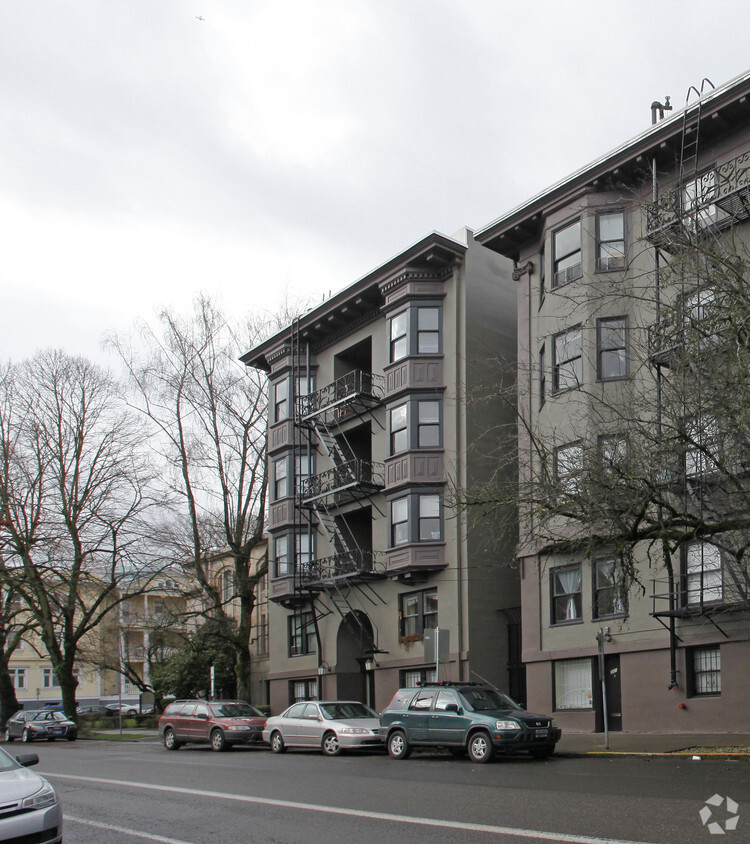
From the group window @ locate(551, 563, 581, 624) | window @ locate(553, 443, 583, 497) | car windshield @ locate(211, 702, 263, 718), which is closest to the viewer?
window @ locate(553, 443, 583, 497)

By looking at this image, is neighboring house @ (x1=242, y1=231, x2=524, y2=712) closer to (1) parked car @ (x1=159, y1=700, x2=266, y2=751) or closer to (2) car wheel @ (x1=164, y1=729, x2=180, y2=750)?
(1) parked car @ (x1=159, y1=700, x2=266, y2=751)

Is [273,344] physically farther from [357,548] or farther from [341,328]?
[357,548]

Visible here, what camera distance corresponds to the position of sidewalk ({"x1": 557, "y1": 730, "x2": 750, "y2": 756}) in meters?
18.3

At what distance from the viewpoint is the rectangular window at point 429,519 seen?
2986 centimetres

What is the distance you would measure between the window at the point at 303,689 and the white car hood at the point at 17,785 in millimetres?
25709

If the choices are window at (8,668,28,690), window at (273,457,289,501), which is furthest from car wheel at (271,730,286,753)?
window at (8,668,28,690)

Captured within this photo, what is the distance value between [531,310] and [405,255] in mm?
5374

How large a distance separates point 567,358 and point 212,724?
13.5m

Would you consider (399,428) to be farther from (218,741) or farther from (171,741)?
(171,741)

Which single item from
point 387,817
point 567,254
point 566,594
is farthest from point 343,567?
point 387,817

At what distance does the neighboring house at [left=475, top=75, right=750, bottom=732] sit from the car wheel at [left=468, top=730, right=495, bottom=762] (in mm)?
3240

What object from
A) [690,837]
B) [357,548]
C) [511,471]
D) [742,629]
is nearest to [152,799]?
[690,837]

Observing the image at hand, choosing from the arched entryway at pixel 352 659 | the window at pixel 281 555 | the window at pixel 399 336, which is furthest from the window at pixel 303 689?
the window at pixel 399 336

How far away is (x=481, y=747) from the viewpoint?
1872cm
